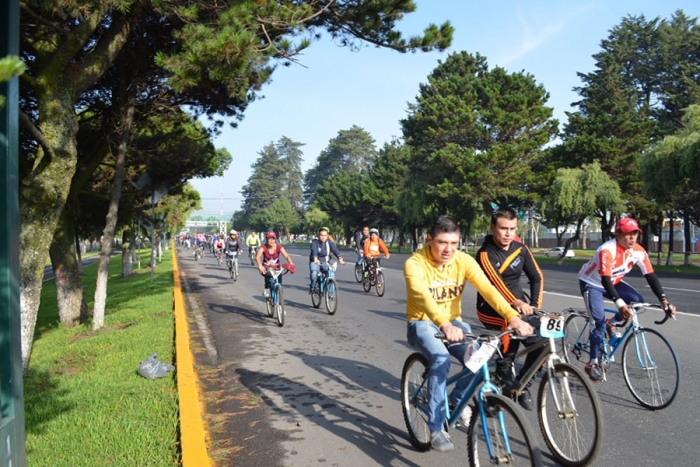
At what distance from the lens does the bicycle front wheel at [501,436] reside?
11.0 feet

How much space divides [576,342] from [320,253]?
7112 mm

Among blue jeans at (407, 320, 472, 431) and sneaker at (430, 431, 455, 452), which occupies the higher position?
blue jeans at (407, 320, 472, 431)

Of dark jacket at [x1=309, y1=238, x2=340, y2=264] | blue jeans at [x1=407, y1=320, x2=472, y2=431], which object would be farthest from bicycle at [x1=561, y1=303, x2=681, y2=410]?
dark jacket at [x1=309, y1=238, x2=340, y2=264]

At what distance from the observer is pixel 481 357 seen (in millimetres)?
3754

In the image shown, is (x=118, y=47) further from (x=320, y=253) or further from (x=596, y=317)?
(x=596, y=317)

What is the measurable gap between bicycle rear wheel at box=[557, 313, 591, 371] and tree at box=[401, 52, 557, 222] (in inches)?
1425

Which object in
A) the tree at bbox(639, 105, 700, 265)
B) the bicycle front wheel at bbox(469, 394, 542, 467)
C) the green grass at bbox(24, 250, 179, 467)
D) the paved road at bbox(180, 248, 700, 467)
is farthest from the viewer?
the tree at bbox(639, 105, 700, 265)

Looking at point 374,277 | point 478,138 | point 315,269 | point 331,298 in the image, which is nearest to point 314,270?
point 315,269

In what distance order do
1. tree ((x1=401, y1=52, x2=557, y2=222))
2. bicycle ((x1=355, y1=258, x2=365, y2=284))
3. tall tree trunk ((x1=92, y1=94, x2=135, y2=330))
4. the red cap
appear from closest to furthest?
1. the red cap
2. tall tree trunk ((x1=92, y1=94, x2=135, y2=330))
3. bicycle ((x1=355, y1=258, x2=365, y2=284))
4. tree ((x1=401, y1=52, x2=557, y2=222))

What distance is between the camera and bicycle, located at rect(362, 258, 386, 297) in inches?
617

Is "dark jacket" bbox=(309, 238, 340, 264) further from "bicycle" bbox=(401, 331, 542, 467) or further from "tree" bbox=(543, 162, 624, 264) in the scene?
"tree" bbox=(543, 162, 624, 264)

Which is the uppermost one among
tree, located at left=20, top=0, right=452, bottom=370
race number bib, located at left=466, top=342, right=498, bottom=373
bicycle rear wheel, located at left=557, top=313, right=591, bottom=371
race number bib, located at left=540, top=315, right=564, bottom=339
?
tree, located at left=20, top=0, right=452, bottom=370

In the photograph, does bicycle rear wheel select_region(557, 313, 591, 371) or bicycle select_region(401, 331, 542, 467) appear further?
bicycle rear wheel select_region(557, 313, 591, 371)

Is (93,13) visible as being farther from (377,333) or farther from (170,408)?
(377,333)
